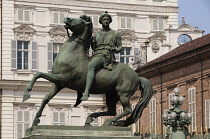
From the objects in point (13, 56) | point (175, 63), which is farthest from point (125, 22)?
point (175, 63)

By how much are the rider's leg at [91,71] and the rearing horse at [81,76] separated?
154 mm

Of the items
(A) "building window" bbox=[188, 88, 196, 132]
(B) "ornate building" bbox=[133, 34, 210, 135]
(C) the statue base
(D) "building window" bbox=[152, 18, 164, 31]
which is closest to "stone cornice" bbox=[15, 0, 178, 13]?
→ (D) "building window" bbox=[152, 18, 164, 31]

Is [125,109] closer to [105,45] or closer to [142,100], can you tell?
[142,100]

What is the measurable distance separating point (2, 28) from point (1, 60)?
7.26 ft

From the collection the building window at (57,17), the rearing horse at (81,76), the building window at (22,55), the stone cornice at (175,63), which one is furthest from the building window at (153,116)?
the rearing horse at (81,76)

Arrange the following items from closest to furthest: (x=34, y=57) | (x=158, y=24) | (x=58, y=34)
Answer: (x=34, y=57)
(x=58, y=34)
(x=158, y=24)

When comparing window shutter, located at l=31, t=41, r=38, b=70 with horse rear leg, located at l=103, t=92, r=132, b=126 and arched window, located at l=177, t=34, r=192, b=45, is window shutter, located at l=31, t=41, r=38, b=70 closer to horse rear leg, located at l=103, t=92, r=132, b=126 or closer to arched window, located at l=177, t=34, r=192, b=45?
arched window, located at l=177, t=34, r=192, b=45

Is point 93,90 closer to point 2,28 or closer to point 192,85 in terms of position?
point 192,85

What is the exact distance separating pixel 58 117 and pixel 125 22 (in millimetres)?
8650

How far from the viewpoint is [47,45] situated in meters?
55.8

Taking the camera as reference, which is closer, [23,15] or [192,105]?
[192,105]

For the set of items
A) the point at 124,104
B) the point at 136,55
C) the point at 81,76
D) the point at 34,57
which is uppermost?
the point at 136,55

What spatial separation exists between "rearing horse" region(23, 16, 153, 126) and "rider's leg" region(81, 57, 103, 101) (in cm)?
15

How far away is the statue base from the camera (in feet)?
48.9
